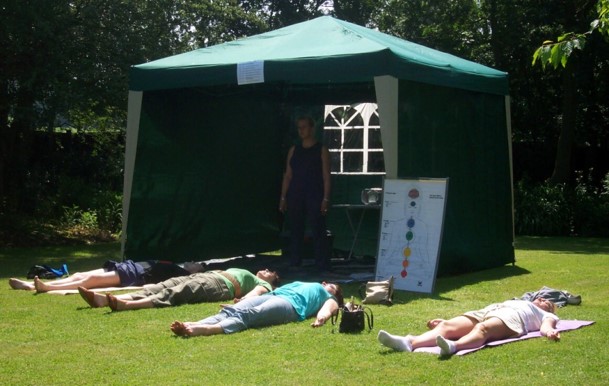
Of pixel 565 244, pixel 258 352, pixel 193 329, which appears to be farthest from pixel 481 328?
pixel 565 244

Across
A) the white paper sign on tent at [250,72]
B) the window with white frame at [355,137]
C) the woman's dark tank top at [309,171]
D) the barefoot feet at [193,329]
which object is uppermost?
the white paper sign on tent at [250,72]

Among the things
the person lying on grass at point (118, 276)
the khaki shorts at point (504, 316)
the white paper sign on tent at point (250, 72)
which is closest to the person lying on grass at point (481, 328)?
the khaki shorts at point (504, 316)

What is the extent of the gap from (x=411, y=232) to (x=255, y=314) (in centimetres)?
269

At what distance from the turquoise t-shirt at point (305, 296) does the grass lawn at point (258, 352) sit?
8.6 inches

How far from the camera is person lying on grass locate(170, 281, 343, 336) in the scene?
6152 mm

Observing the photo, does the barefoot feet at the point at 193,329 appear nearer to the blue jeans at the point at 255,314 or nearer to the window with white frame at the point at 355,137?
the blue jeans at the point at 255,314

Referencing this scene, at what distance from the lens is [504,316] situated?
6.07 m

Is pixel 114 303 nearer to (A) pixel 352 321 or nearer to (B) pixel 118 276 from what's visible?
(B) pixel 118 276

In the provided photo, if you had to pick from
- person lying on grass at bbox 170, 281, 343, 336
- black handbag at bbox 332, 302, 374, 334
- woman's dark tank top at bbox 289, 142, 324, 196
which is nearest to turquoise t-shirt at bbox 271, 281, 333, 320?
person lying on grass at bbox 170, 281, 343, 336

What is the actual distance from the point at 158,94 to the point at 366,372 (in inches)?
232

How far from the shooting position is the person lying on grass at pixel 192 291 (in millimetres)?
7215

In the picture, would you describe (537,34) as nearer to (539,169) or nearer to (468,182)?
(539,169)

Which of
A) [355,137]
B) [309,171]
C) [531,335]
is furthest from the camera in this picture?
[355,137]

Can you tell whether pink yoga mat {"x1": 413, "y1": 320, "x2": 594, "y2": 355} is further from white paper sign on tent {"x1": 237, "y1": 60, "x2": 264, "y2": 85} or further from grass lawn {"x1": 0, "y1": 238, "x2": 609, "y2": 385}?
white paper sign on tent {"x1": 237, "y1": 60, "x2": 264, "y2": 85}
